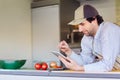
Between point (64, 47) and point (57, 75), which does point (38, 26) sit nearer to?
point (64, 47)

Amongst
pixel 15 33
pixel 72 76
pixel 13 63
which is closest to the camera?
pixel 72 76

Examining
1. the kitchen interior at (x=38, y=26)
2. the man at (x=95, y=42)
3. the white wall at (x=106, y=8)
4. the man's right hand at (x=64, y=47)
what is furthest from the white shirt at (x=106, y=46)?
the white wall at (x=106, y=8)

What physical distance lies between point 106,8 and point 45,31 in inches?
42.5

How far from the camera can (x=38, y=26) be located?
155 inches

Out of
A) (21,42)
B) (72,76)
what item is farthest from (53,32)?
(72,76)

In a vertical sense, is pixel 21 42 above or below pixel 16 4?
below

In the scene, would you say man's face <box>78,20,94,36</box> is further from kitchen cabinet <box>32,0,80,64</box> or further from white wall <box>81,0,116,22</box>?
white wall <box>81,0,116,22</box>

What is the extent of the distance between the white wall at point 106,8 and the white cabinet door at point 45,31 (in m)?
0.77

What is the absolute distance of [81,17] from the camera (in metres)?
1.77

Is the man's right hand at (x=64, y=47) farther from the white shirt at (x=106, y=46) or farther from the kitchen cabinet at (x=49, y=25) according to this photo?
the kitchen cabinet at (x=49, y=25)

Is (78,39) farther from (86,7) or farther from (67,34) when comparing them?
(86,7)

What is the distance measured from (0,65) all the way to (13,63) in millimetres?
149

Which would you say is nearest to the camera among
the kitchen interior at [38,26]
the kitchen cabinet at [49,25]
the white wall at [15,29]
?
the white wall at [15,29]

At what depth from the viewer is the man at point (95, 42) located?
5.16 ft
